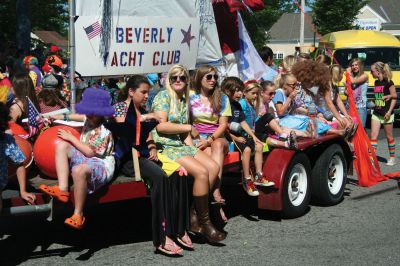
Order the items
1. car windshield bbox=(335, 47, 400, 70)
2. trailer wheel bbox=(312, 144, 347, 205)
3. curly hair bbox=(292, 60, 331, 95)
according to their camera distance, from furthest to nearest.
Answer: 1. car windshield bbox=(335, 47, 400, 70)
2. curly hair bbox=(292, 60, 331, 95)
3. trailer wheel bbox=(312, 144, 347, 205)

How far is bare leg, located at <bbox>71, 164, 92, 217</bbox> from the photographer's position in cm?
517

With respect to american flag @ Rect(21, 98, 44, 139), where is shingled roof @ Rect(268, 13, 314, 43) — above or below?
above

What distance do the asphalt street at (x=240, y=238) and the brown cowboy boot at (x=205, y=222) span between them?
0.09 metres

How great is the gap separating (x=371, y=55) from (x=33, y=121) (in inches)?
566

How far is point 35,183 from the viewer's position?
5414mm

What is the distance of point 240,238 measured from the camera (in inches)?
249

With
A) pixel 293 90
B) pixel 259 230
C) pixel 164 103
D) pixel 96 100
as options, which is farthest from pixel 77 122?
pixel 293 90

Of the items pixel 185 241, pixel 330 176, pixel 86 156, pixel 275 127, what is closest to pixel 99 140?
pixel 86 156

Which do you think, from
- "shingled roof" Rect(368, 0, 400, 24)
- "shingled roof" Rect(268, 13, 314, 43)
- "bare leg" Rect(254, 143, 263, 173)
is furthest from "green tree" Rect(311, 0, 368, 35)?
"bare leg" Rect(254, 143, 263, 173)

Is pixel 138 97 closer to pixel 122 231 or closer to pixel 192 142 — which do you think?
pixel 192 142

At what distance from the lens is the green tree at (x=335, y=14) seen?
48875 mm

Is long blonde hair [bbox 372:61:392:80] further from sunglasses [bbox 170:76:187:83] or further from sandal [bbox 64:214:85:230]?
sandal [bbox 64:214:85:230]

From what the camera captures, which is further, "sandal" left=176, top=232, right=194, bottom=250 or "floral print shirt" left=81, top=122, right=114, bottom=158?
"sandal" left=176, top=232, right=194, bottom=250

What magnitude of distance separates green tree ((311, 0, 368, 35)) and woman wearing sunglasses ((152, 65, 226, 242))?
44172 mm
